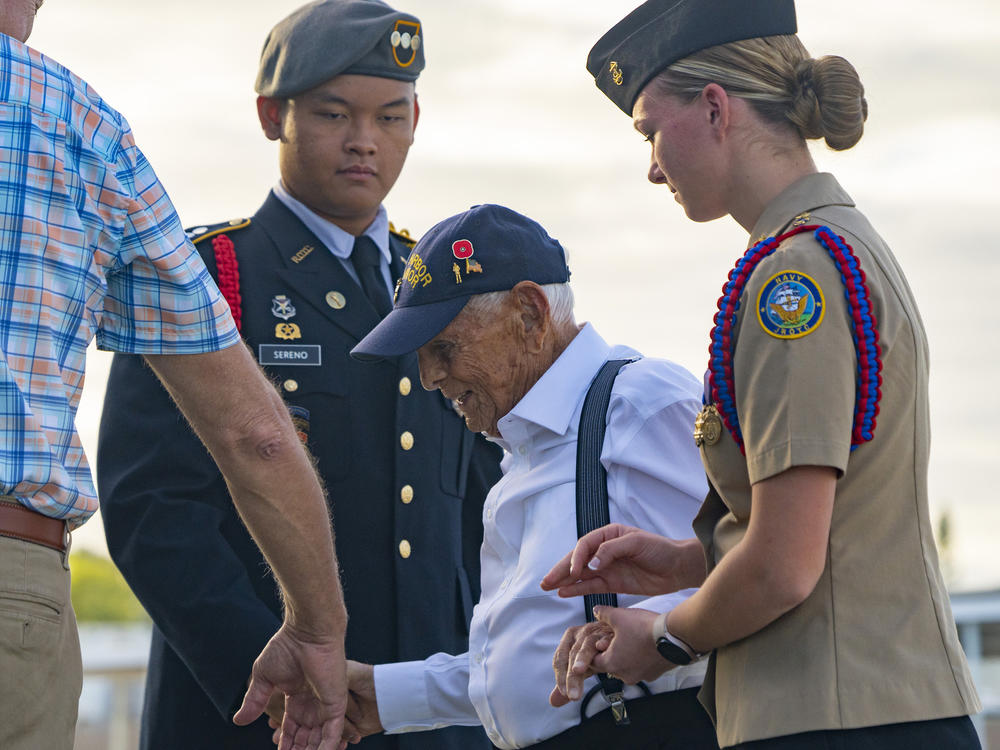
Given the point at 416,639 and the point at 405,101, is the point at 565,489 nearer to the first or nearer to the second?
the point at 416,639

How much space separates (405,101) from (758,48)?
1902 millimetres

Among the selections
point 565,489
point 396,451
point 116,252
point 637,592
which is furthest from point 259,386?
point 396,451

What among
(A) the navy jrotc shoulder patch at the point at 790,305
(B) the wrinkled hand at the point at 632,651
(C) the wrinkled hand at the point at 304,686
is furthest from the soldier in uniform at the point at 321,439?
(A) the navy jrotc shoulder patch at the point at 790,305

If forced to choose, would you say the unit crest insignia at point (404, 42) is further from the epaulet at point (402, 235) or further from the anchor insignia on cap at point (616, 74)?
the anchor insignia on cap at point (616, 74)

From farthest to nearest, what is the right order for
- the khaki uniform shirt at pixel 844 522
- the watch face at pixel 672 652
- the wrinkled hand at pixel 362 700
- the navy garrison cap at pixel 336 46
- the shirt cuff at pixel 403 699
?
the navy garrison cap at pixel 336 46
the wrinkled hand at pixel 362 700
the shirt cuff at pixel 403 699
the watch face at pixel 672 652
the khaki uniform shirt at pixel 844 522

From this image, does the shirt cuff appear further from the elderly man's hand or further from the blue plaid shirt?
the blue plaid shirt

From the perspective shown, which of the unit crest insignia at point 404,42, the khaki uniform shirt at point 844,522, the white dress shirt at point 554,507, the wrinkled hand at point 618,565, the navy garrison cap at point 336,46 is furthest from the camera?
the unit crest insignia at point 404,42

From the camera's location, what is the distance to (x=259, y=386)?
3.04 metres

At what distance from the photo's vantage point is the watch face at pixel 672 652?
253cm

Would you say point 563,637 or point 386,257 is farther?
point 386,257

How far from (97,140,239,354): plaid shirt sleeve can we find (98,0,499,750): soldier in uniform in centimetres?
112

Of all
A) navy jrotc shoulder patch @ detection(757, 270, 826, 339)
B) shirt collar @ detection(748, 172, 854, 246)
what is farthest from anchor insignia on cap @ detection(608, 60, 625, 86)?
navy jrotc shoulder patch @ detection(757, 270, 826, 339)

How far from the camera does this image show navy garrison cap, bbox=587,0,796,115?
107 inches

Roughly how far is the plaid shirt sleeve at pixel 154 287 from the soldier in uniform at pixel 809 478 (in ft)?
3.12
